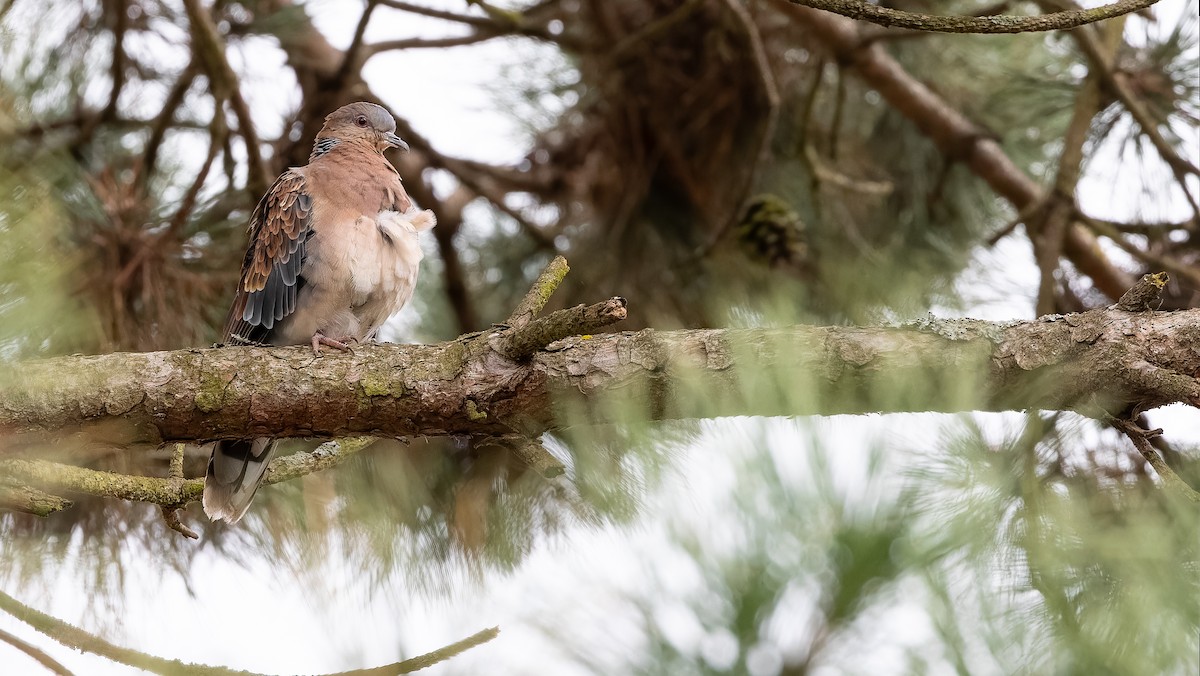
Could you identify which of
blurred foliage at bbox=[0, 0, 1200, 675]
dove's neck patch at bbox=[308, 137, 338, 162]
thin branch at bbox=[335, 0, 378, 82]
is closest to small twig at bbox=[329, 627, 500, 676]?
blurred foliage at bbox=[0, 0, 1200, 675]

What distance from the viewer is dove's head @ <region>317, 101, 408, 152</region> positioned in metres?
3.08

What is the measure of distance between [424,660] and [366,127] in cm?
195

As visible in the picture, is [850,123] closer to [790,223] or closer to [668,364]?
[790,223]

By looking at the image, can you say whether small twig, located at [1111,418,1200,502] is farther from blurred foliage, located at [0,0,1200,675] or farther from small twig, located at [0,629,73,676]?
small twig, located at [0,629,73,676]

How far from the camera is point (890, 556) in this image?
95cm

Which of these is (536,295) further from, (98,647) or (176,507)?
(98,647)

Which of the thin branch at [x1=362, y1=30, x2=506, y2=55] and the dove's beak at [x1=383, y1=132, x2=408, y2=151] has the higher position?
the thin branch at [x1=362, y1=30, x2=506, y2=55]

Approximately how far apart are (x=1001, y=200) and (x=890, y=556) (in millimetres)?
3084

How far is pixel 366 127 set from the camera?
122 inches

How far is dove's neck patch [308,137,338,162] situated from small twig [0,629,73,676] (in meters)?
1.58

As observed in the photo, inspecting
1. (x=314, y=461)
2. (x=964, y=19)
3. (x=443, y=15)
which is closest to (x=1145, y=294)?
(x=964, y=19)

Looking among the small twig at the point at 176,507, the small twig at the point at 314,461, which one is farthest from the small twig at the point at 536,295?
the small twig at the point at 176,507

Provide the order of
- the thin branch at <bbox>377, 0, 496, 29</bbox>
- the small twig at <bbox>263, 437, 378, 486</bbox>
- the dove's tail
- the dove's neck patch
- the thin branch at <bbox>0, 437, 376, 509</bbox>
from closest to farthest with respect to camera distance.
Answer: the thin branch at <bbox>0, 437, 376, 509</bbox>, the small twig at <bbox>263, 437, 378, 486</bbox>, the dove's tail, the dove's neck patch, the thin branch at <bbox>377, 0, 496, 29</bbox>

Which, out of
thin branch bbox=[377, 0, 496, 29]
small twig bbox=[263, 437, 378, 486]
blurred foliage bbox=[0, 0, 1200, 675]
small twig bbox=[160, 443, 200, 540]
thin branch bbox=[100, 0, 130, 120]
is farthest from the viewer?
thin branch bbox=[377, 0, 496, 29]
